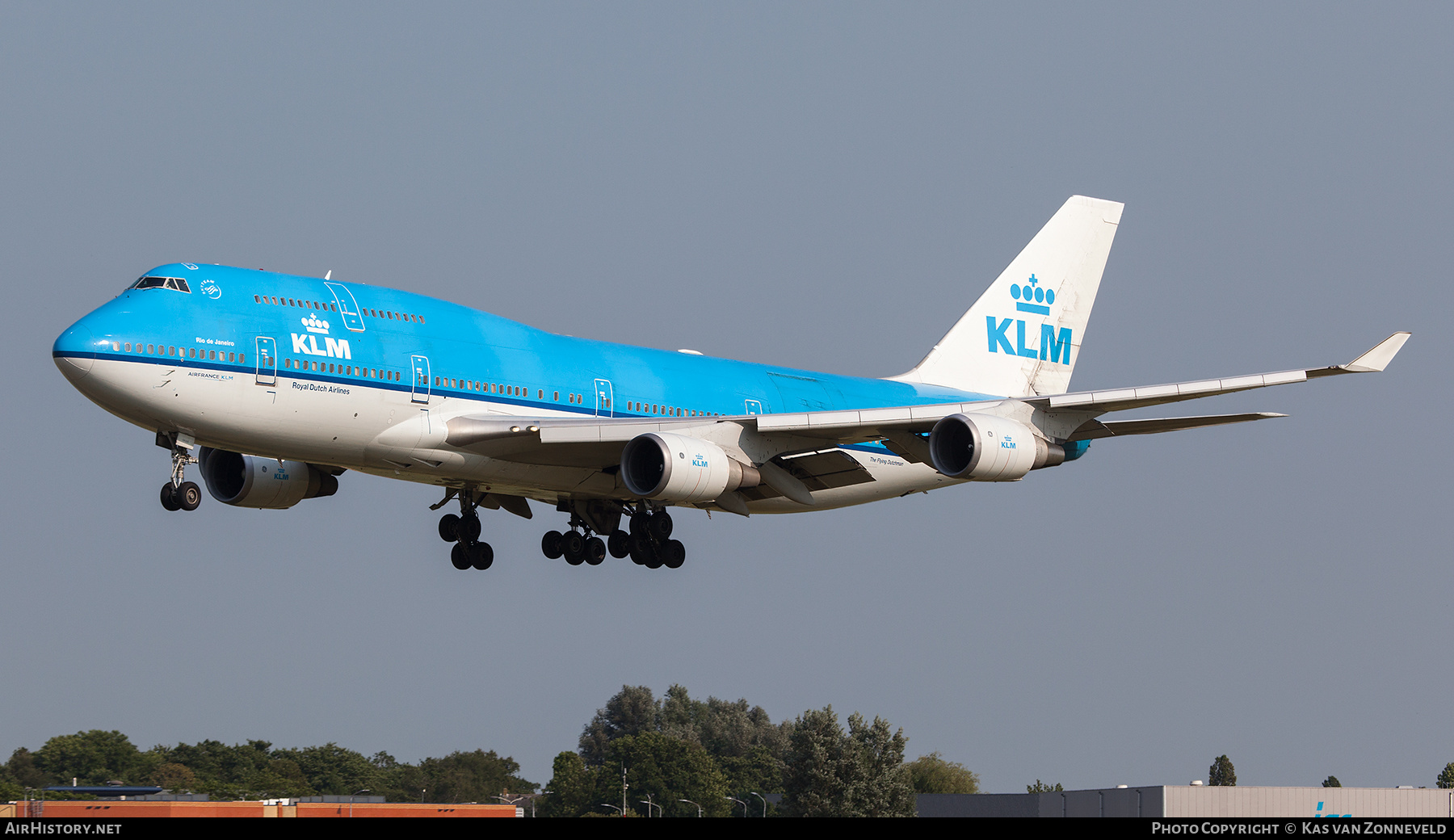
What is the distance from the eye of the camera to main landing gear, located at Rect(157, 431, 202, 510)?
33094mm

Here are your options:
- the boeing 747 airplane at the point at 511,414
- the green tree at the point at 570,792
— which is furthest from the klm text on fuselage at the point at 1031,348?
the green tree at the point at 570,792

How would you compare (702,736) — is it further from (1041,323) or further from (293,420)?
(293,420)

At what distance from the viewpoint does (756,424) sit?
122 feet

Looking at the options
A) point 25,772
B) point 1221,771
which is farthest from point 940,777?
point 25,772

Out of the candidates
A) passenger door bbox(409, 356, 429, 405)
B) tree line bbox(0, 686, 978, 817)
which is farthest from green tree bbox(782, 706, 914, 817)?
passenger door bbox(409, 356, 429, 405)

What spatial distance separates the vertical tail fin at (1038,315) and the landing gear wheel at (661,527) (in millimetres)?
11052

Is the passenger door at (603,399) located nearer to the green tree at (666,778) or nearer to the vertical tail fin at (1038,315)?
the vertical tail fin at (1038,315)

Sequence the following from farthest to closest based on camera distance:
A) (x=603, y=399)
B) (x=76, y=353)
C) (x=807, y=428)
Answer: (x=603, y=399) < (x=807, y=428) < (x=76, y=353)

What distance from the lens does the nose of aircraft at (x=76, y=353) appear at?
3120cm

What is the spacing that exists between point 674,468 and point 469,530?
8.80 m

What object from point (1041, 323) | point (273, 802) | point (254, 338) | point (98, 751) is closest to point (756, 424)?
point (254, 338)

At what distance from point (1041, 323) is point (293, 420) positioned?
25126 mm

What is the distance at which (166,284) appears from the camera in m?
32.3

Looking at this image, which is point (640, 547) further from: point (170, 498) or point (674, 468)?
point (170, 498)
